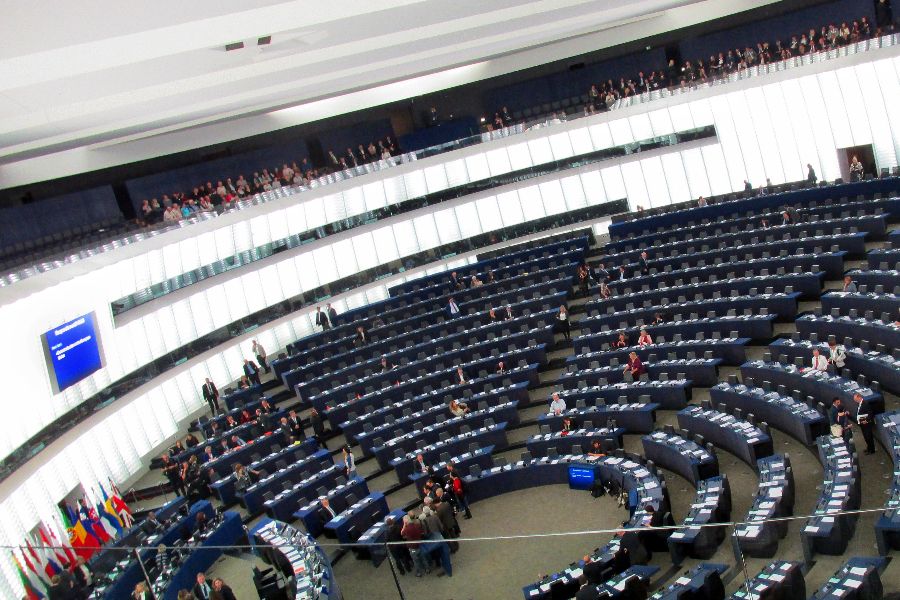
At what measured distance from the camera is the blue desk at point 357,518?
19641 mm

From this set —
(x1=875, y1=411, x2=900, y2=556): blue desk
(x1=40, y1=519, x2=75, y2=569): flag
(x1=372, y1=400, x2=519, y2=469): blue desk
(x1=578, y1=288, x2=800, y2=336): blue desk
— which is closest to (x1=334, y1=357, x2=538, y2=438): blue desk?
(x1=372, y1=400, x2=519, y2=469): blue desk

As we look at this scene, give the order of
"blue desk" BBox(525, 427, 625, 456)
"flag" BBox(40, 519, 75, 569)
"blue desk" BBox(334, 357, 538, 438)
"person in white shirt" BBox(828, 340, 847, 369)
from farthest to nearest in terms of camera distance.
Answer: "blue desk" BBox(334, 357, 538, 438) → "blue desk" BBox(525, 427, 625, 456) → "person in white shirt" BBox(828, 340, 847, 369) → "flag" BBox(40, 519, 75, 569)

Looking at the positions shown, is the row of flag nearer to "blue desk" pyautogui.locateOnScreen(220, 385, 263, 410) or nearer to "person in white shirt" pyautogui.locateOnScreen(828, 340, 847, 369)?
"blue desk" pyautogui.locateOnScreen(220, 385, 263, 410)

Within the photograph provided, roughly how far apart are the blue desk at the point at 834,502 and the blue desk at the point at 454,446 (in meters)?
7.69

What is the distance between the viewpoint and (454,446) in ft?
72.7

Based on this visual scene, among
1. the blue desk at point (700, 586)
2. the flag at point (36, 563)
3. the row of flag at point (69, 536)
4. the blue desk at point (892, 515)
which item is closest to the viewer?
the blue desk at point (892, 515)

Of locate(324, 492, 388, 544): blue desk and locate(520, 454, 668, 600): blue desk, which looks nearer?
locate(520, 454, 668, 600): blue desk

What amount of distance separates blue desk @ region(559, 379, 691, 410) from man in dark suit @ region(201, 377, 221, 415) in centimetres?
1025

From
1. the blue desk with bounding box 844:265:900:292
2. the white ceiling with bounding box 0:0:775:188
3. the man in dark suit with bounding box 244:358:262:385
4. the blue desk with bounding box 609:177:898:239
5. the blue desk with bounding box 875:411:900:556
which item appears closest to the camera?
the white ceiling with bounding box 0:0:775:188

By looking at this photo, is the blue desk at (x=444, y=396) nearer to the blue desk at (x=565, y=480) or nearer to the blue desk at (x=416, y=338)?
the blue desk at (x=416, y=338)

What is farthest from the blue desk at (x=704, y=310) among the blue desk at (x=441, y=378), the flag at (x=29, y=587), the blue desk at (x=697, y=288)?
the flag at (x=29, y=587)

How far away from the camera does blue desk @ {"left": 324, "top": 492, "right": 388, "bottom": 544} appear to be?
19.6 metres

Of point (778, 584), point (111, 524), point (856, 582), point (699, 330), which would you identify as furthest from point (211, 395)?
point (856, 582)

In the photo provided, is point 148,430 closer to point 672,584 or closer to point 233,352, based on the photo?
point 233,352
